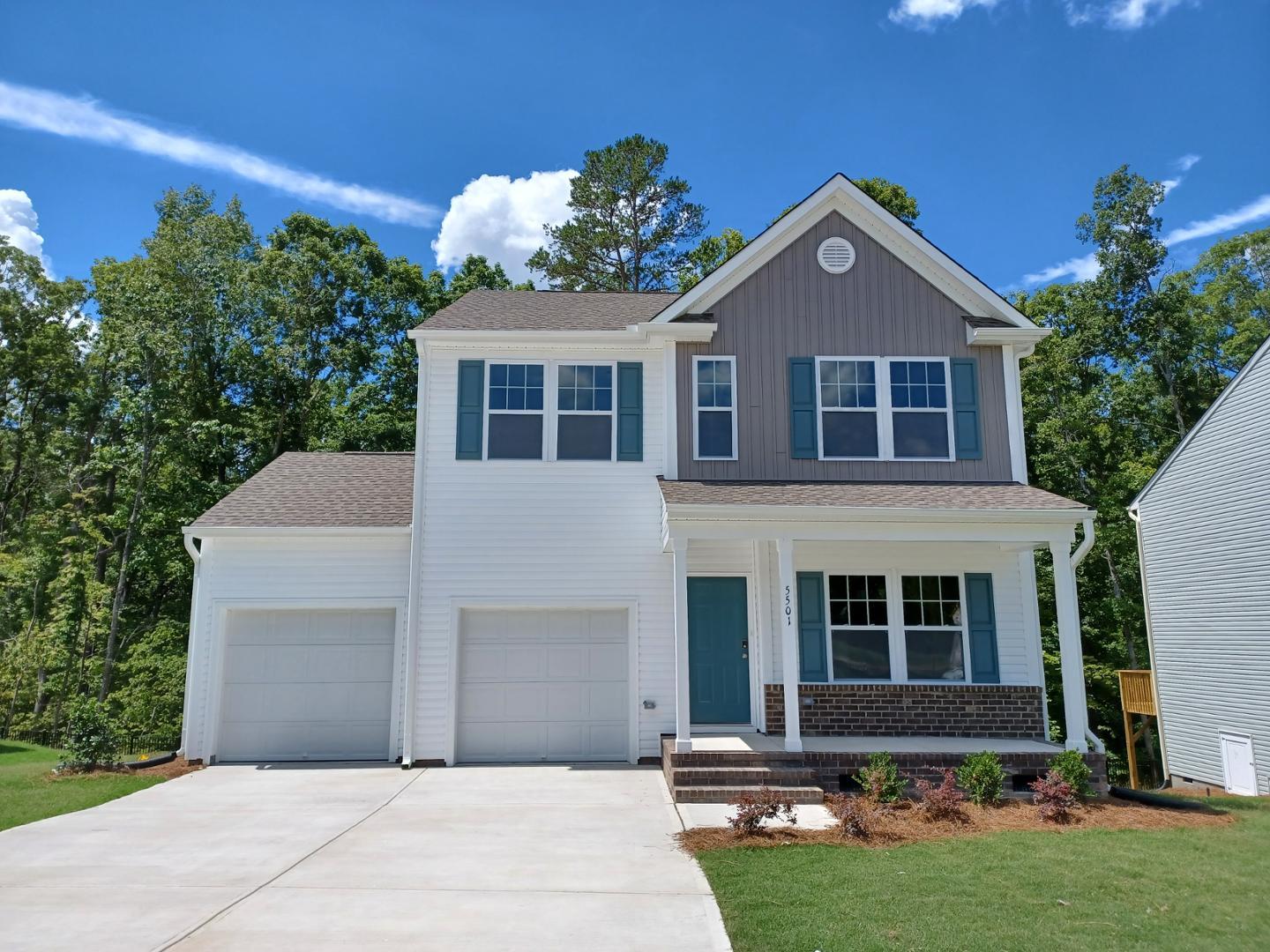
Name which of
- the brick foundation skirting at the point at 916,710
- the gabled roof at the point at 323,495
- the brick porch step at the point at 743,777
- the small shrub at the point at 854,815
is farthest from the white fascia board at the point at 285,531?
the small shrub at the point at 854,815

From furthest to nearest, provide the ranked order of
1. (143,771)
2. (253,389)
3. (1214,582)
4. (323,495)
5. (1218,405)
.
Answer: (253,389)
(1214,582)
(1218,405)
(323,495)
(143,771)

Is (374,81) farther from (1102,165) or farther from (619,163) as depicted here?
(1102,165)

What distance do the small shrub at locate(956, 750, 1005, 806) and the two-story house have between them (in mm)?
2143

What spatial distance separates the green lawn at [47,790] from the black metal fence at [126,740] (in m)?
1.63

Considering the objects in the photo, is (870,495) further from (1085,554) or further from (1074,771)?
(1074,771)

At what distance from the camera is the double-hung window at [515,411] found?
504 inches

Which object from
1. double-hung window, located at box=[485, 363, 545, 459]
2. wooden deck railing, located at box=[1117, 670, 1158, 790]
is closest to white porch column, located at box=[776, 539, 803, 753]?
double-hung window, located at box=[485, 363, 545, 459]

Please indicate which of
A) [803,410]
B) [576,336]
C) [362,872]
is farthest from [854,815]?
[576,336]

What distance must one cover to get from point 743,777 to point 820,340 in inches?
253

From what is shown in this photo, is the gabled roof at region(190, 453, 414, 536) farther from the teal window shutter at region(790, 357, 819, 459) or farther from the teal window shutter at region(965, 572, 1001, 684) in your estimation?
the teal window shutter at region(965, 572, 1001, 684)

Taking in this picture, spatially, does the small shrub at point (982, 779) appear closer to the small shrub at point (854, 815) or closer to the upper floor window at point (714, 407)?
the small shrub at point (854, 815)

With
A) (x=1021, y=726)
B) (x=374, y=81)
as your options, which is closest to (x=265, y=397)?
Answer: (x=374, y=81)

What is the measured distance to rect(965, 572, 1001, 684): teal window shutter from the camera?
12.0 m

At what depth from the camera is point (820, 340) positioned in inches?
505
